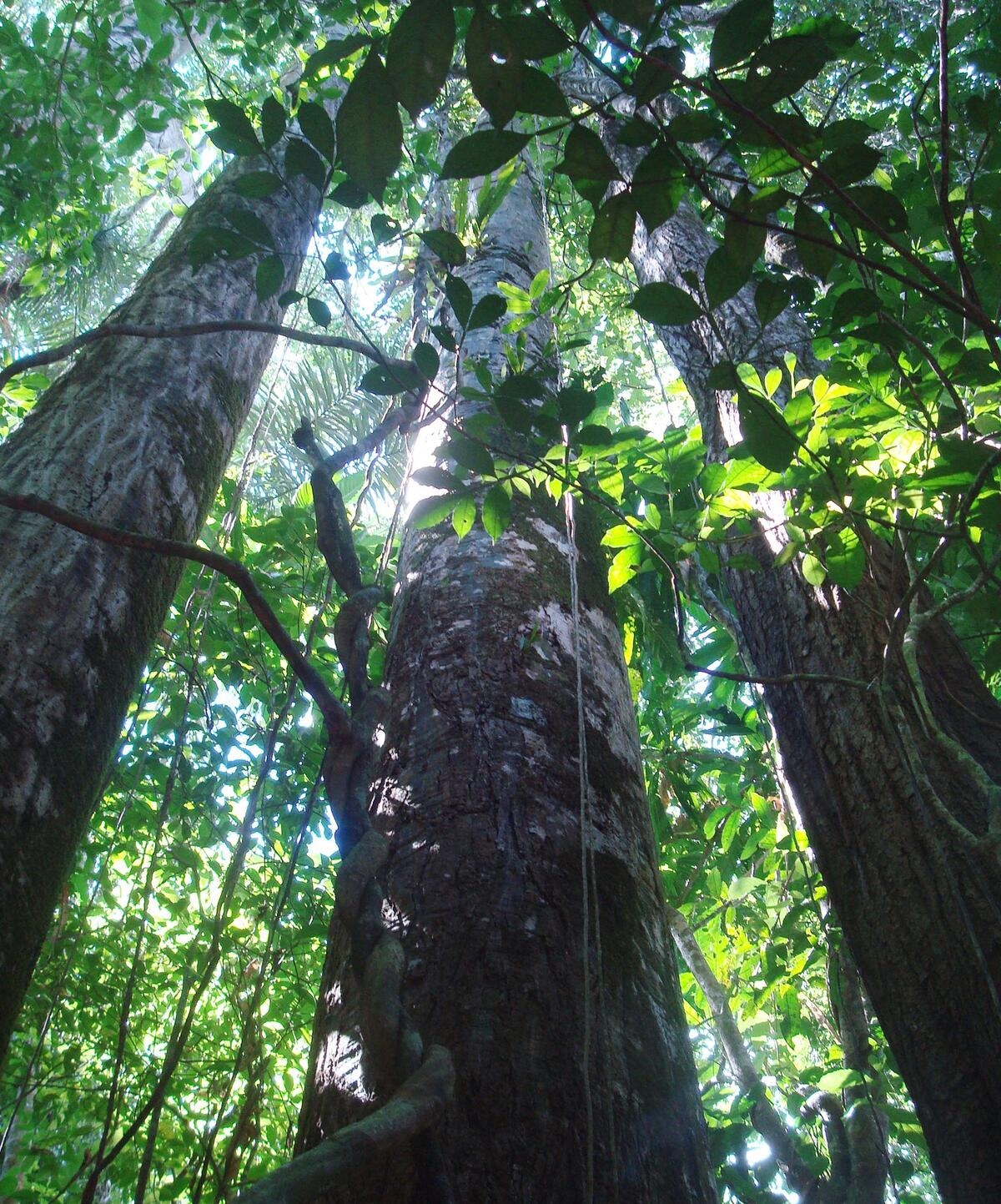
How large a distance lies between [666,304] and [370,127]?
40cm

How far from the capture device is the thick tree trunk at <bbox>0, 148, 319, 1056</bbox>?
118 cm

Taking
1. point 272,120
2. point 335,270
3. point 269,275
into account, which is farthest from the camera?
point 335,270

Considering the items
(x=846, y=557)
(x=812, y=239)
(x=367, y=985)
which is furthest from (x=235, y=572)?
(x=846, y=557)

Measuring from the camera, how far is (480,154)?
0.90 metres

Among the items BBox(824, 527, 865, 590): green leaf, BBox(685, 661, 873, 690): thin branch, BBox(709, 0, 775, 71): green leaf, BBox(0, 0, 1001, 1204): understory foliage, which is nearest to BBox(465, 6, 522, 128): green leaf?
BBox(0, 0, 1001, 1204): understory foliage

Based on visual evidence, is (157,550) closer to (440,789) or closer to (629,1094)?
(440,789)

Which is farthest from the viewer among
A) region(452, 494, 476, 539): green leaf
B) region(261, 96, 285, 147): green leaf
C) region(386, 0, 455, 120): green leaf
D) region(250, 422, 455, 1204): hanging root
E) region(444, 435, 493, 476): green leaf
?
region(452, 494, 476, 539): green leaf

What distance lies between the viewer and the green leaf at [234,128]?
1.06 metres

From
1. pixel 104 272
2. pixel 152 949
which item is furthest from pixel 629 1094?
pixel 104 272

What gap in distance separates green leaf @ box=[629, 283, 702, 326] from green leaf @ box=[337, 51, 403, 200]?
0.34 meters

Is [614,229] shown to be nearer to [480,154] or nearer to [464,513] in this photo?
[480,154]

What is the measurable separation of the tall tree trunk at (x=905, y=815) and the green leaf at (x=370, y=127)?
1.52ft

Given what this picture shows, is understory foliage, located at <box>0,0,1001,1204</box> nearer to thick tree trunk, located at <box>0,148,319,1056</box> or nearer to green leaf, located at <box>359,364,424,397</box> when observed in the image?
green leaf, located at <box>359,364,424,397</box>

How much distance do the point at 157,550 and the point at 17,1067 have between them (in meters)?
3.04
